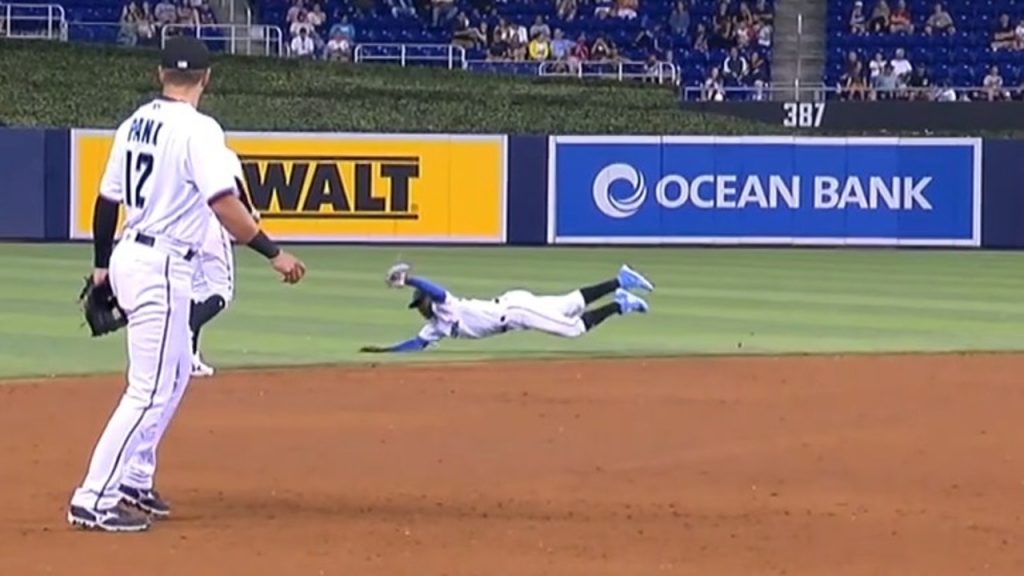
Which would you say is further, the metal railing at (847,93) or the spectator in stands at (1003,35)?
the spectator in stands at (1003,35)

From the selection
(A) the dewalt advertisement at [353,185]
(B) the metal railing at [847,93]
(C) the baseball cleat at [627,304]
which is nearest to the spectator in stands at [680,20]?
(B) the metal railing at [847,93]

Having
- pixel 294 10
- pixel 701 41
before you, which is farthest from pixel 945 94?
pixel 294 10

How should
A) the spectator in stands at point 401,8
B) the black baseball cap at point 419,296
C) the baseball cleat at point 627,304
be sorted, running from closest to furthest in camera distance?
the black baseball cap at point 419,296, the baseball cleat at point 627,304, the spectator in stands at point 401,8

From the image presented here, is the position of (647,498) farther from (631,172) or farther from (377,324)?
(631,172)

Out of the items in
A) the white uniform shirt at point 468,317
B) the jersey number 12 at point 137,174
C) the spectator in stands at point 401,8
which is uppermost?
the spectator in stands at point 401,8

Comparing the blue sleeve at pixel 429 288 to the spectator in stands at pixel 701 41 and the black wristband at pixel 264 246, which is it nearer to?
the black wristband at pixel 264 246

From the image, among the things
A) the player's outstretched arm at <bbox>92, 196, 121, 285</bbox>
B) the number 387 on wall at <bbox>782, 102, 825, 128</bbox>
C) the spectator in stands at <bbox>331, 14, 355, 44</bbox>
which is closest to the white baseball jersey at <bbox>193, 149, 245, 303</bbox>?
the player's outstretched arm at <bbox>92, 196, 121, 285</bbox>

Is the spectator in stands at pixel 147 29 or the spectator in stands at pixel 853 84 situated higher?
the spectator in stands at pixel 147 29
